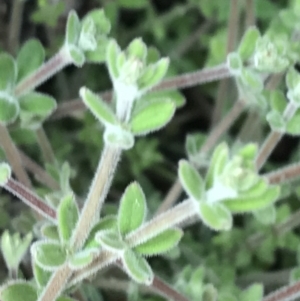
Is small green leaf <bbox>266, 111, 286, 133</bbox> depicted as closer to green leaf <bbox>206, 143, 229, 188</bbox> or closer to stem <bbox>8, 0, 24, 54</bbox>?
green leaf <bbox>206, 143, 229, 188</bbox>

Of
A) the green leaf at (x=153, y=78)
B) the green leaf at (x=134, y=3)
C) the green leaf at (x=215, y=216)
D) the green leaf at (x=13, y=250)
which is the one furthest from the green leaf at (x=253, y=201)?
the green leaf at (x=134, y=3)

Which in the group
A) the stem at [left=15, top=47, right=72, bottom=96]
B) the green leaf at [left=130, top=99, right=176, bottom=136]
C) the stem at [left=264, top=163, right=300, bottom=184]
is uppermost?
the stem at [left=15, top=47, right=72, bottom=96]

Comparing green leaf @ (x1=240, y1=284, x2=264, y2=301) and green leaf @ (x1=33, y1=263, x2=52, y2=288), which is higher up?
green leaf @ (x1=33, y1=263, x2=52, y2=288)

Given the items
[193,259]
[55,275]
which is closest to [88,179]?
[193,259]

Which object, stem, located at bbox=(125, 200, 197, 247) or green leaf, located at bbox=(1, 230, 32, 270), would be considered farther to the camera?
green leaf, located at bbox=(1, 230, 32, 270)

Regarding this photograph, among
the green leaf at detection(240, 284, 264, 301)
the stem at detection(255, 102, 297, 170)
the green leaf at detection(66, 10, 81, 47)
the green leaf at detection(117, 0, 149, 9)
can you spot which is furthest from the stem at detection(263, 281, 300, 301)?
the green leaf at detection(117, 0, 149, 9)

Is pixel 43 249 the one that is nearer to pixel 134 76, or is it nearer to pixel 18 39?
pixel 134 76

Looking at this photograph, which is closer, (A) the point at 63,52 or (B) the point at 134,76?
(B) the point at 134,76
